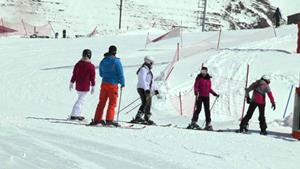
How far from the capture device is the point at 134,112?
1688 centimetres

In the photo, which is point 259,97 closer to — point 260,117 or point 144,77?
point 260,117

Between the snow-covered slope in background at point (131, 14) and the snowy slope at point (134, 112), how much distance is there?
1257 inches

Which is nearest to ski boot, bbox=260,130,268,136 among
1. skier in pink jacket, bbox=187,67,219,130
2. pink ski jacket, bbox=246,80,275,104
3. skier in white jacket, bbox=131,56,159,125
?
pink ski jacket, bbox=246,80,275,104

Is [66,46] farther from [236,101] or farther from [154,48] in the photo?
[236,101]

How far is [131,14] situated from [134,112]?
2262 inches

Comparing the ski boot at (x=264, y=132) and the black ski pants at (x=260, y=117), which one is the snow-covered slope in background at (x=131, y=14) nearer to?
the black ski pants at (x=260, y=117)

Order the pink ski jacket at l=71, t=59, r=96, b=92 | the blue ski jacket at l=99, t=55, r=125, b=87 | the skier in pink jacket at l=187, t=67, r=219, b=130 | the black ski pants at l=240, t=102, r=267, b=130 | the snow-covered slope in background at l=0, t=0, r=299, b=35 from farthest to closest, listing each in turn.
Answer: the snow-covered slope in background at l=0, t=0, r=299, b=35, the skier in pink jacket at l=187, t=67, r=219, b=130, the black ski pants at l=240, t=102, r=267, b=130, the pink ski jacket at l=71, t=59, r=96, b=92, the blue ski jacket at l=99, t=55, r=125, b=87

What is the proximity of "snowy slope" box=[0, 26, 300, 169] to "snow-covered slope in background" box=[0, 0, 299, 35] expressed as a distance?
31919 mm

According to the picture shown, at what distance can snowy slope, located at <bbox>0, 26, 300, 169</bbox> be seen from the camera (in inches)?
320

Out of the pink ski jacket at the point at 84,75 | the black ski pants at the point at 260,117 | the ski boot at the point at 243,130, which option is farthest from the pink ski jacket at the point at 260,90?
the pink ski jacket at the point at 84,75

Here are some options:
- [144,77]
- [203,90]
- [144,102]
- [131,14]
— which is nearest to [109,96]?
[144,77]

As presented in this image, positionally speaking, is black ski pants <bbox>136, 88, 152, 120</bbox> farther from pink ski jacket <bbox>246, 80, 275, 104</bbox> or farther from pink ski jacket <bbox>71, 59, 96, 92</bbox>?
pink ski jacket <bbox>246, 80, 275, 104</bbox>

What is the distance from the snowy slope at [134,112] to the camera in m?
8.12

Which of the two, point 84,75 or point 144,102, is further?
point 144,102
